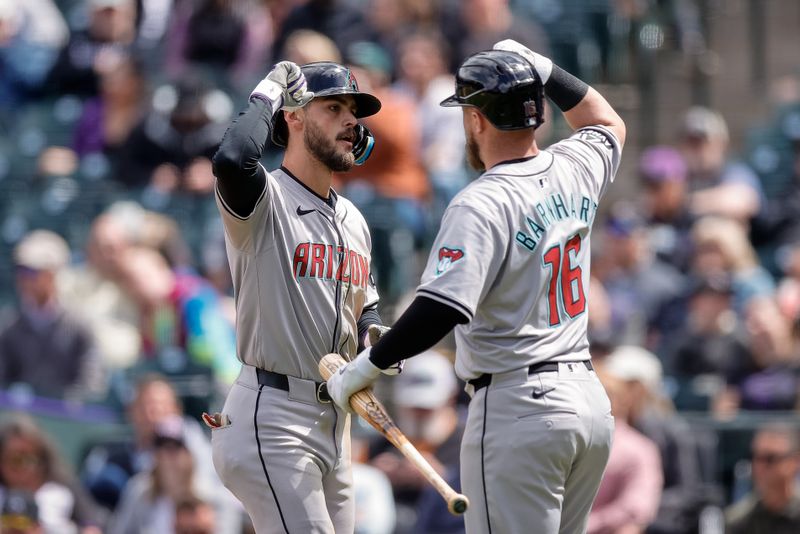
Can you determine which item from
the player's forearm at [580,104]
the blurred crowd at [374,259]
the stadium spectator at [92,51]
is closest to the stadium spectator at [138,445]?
the blurred crowd at [374,259]

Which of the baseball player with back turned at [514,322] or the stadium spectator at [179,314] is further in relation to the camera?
the stadium spectator at [179,314]

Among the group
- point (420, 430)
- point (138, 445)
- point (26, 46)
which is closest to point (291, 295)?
point (420, 430)

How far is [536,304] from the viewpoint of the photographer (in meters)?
4.68

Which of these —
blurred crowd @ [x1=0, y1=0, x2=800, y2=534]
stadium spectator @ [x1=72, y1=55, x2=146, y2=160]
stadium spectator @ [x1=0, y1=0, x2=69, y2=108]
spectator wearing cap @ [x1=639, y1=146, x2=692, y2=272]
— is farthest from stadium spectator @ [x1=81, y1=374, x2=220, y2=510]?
stadium spectator @ [x1=0, y1=0, x2=69, y2=108]

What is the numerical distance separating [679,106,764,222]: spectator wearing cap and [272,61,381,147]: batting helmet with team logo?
552cm

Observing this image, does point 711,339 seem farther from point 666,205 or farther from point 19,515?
point 19,515

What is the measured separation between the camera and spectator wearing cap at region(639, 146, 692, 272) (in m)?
10.2

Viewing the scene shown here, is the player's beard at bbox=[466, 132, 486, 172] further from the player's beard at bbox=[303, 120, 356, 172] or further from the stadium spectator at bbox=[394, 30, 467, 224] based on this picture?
the stadium spectator at bbox=[394, 30, 467, 224]

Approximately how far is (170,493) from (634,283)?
11.4 ft

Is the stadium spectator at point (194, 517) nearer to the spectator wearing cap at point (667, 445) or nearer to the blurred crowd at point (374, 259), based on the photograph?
the blurred crowd at point (374, 259)

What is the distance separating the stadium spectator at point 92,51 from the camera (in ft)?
38.8

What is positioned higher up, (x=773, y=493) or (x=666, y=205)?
(x=666, y=205)

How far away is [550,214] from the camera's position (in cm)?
469

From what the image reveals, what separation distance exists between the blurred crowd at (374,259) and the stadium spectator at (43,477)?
0.05 ft
